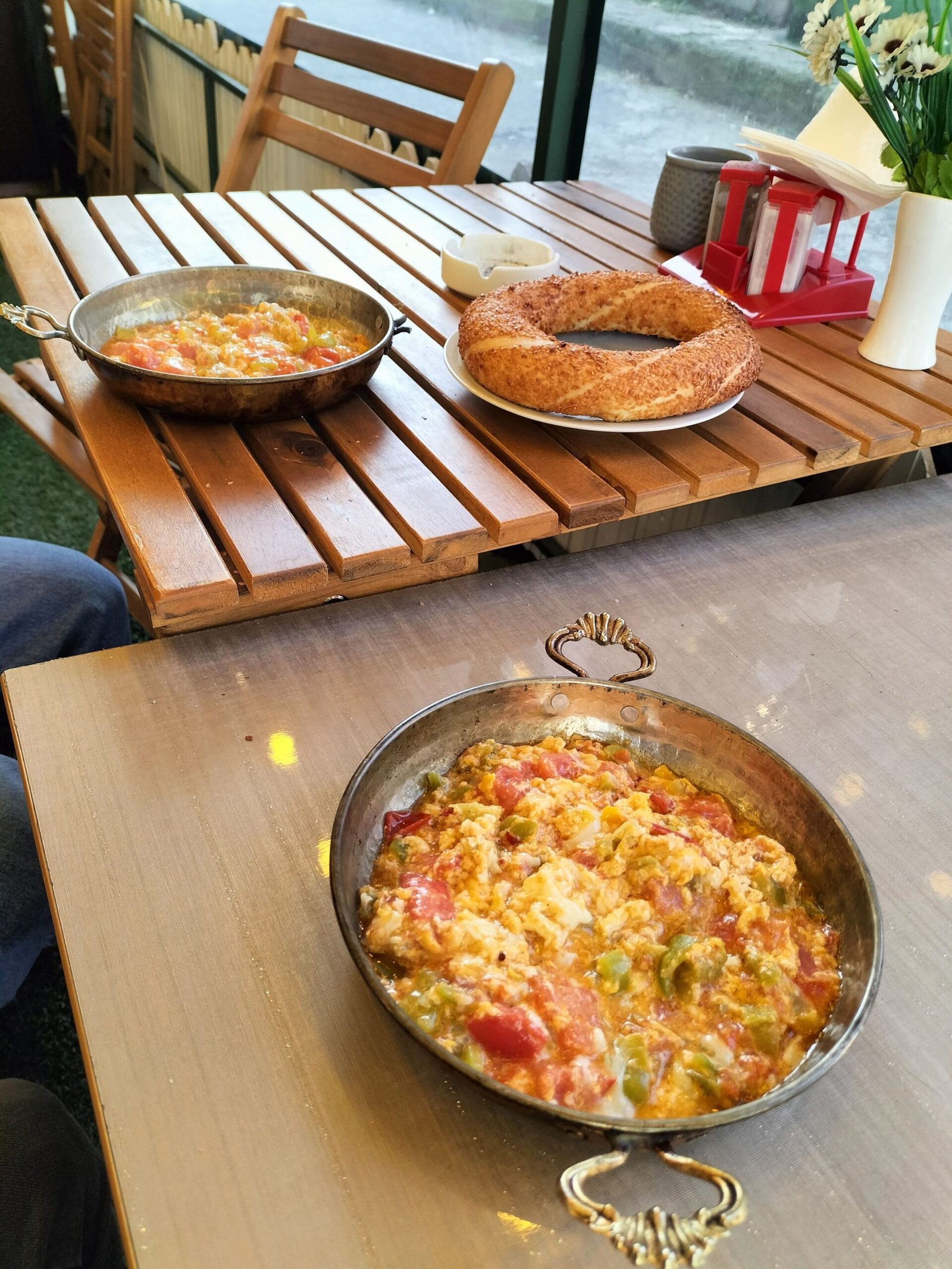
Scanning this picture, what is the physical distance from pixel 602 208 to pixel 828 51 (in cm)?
80

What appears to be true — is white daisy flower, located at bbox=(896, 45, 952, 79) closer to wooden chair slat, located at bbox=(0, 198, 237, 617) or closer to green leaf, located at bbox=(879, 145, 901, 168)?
green leaf, located at bbox=(879, 145, 901, 168)

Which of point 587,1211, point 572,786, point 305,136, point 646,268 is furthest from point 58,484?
point 587,1211

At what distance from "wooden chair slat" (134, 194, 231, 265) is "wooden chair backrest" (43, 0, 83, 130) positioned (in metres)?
2.94

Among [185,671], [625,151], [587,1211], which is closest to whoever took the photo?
[587,1211]

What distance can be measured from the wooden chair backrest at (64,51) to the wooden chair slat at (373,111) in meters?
2.52

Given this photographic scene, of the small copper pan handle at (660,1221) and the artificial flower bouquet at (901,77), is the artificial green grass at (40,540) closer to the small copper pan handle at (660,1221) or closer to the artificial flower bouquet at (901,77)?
the small copper pan handle at (660,1221)

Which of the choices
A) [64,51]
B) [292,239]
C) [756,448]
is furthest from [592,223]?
[64,51]

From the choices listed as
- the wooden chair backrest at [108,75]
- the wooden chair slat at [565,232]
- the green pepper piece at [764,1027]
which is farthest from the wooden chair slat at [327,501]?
the wooden chair backrest at [108,75]

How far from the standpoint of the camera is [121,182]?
3.86 metres

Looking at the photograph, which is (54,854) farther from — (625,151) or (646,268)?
(625,151)

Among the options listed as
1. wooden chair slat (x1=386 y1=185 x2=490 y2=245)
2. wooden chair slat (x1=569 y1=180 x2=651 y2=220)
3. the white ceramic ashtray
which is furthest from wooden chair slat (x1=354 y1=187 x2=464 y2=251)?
wooden chair slat (x1=569 y1=180 x2=651 y2=220)

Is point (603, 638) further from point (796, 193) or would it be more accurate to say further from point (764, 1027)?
point (796, 193)

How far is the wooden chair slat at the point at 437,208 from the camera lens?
1.80 m

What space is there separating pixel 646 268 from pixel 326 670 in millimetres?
1069
